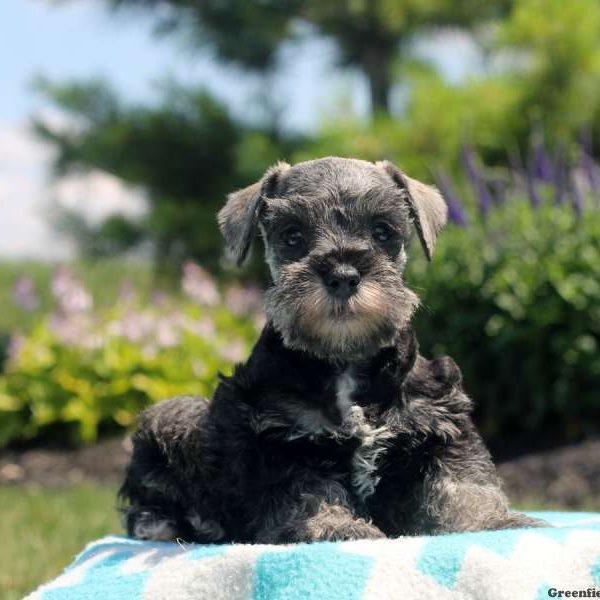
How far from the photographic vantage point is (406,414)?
3.45 meters

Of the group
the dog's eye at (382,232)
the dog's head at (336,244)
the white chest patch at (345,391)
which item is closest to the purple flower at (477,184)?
the dog's head at (336,244)

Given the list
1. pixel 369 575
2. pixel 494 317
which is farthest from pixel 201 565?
pixel 494 317

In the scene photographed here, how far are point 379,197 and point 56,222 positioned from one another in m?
15.1

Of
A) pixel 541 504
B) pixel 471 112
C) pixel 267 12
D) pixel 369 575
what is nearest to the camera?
pixel 369 575

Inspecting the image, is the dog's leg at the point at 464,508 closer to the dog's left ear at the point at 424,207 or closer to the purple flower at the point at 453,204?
the dog's left ear at the point at 424,207

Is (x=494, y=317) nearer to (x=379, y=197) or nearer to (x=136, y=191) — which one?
(x=379, y=197)

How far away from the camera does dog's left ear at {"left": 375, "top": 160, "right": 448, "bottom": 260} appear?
3.89 m

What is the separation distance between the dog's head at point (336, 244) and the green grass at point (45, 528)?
9.54ft

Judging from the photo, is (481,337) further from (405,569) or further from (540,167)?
(405,569)

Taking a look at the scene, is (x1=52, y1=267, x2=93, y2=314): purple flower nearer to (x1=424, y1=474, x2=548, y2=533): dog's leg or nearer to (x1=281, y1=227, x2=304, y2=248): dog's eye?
(x1=281, y1=227, x2=304, y2=248): dog's eye

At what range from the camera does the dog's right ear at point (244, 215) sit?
385 cm

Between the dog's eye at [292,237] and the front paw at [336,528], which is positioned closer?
the front paw at [336,528]

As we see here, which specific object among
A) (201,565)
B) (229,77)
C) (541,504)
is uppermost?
(229,77)

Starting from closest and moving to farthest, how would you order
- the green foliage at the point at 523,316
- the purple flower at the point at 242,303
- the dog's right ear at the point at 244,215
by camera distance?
the dog's right ear at the point at 244,215
the green foliage at the point at 523,316
the purple flower at the point at 242,303
